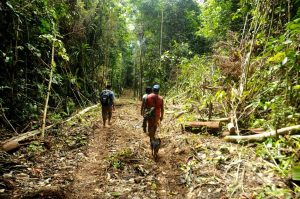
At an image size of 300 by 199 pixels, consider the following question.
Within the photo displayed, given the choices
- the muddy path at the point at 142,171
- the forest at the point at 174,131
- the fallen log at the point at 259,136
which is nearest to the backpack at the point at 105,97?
the forest at the point at 174,131

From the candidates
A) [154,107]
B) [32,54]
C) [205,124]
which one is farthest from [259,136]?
[32,54]

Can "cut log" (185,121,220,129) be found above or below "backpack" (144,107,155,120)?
below

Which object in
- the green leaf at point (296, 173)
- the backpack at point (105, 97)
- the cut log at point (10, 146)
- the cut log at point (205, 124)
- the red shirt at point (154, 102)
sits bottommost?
the cut log at point (10, 146)

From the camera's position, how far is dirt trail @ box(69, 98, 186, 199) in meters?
5.54

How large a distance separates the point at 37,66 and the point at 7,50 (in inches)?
79.8

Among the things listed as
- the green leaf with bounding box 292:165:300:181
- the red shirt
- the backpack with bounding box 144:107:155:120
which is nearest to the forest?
the green leaf with bounding box 292:165:300:181

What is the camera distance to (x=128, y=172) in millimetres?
6539

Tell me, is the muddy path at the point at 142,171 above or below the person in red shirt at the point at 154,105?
below

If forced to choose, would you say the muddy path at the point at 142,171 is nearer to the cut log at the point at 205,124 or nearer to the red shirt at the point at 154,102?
the cut log at the point at 205,124

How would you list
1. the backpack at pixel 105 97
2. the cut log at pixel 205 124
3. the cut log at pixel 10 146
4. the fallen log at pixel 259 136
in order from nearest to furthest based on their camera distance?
the fallen log at pixel 259 136, the cut log at pixel 10 146, the cut log at pixel 205 124, the backpack at pixel 105 97

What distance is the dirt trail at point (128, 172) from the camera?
5.54m

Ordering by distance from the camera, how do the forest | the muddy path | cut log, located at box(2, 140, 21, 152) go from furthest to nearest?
cut log, located at box(2, 140, 21, 152) → the forest → the muddy path

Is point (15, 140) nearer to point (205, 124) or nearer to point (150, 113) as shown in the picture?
point (150, 113)

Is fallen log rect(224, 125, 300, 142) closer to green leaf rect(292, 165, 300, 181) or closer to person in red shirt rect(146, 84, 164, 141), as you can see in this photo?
green leaf rect(292, 165, 300, 181)
